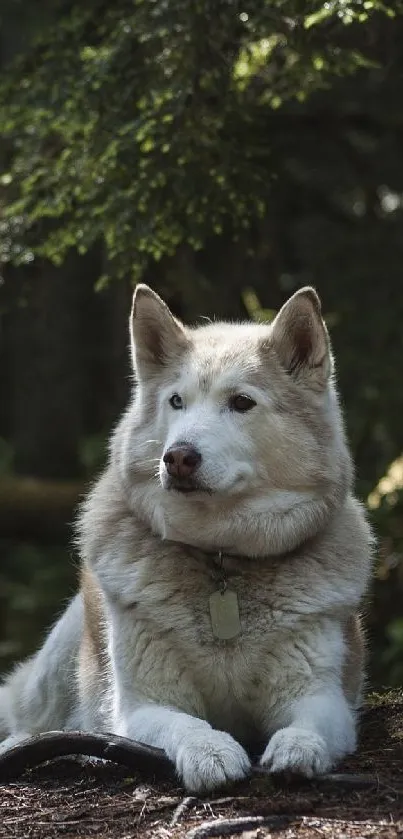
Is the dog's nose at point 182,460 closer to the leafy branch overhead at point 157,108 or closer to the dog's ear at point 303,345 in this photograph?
the dog's ear at point 303,345

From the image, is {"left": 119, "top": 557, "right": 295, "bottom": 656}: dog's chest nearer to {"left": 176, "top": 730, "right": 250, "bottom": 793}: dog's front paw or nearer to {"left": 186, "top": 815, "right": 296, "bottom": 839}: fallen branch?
{"left": 176, "top": 730, "right": 250, "bottom": 793}: dog's front paw

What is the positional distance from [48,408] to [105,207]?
322 inches

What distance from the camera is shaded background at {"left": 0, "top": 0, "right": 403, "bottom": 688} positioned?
22.5 ft

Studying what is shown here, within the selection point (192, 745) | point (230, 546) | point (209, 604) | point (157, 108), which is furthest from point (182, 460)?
point (157, 108)

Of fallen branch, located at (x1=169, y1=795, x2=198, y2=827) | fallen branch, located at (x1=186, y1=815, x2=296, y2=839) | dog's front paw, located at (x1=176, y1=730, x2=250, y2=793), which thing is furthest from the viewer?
dog's front paw, located at (x1=176, y1=730, x2=250, y2=793)

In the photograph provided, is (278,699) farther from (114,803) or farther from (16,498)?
(16,498)

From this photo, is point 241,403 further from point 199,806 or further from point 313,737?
point 199,806

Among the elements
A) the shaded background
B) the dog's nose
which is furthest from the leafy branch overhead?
the dog's nose

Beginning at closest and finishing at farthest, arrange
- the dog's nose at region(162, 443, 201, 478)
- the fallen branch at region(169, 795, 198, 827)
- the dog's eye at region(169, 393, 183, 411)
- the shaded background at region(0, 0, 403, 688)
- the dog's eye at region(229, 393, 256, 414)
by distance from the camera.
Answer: the fallen branch at region(169, 795, 198, 827), the dog's nose at region(162, 443, 201, 478), the dog's eye at region(229, 393, 256, 414), the dog's eye at region(169, 393, 183, 411), the shaded background at region(0, 0, 403, 688)

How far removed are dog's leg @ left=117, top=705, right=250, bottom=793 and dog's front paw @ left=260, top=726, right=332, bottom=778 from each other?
10 cm

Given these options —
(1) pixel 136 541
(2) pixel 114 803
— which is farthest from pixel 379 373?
(2) pixel 114 803

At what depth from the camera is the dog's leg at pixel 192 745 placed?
4.38m

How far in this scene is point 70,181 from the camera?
7242 millimetres

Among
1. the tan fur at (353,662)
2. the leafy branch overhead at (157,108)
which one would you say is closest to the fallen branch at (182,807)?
the tan fur at (353,662)
